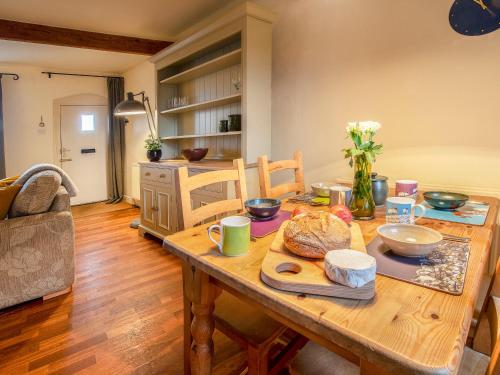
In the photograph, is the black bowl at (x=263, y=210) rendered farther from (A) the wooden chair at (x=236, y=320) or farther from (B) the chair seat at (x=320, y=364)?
(B) the chair seat at (x=320, y=364)

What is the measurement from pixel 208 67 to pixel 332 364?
2.93 m

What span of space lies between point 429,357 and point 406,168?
1714mm

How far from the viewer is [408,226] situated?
95 cm

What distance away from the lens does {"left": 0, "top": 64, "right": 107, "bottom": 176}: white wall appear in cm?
Result: 488

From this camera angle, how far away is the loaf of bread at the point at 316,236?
777mm

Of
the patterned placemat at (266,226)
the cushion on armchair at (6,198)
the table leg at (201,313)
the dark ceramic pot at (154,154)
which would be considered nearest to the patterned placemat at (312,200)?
the patterned placemat at (266,226)

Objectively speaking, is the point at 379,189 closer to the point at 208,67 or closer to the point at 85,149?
the point at 208,67

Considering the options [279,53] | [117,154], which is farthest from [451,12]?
[117,154]

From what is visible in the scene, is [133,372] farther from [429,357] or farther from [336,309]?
[429,357]

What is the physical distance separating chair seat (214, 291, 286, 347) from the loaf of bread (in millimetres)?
381

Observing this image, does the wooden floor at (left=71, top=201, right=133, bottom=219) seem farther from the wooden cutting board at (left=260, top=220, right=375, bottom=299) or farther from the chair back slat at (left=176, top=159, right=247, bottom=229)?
the wooden cutting board at (left=260, top=220, right=375, bottom=299)

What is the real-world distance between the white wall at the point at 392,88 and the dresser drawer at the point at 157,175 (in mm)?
1202

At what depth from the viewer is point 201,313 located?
967mm

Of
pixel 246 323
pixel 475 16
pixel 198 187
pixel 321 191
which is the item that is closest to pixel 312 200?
pixel 321 191
